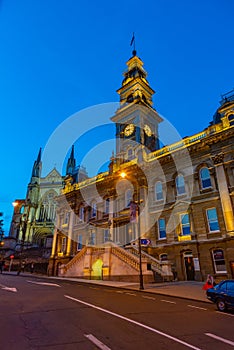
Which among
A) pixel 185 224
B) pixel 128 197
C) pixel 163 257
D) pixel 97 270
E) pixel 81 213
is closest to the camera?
pixel 97 270

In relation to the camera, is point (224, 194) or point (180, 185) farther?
point (180, 185)

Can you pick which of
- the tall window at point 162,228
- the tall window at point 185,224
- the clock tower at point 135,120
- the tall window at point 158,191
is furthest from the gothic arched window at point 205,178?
the clock tower at point 135,120

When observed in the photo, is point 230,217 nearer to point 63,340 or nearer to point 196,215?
point 196,215

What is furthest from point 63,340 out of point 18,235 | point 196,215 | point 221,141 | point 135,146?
point 18,235

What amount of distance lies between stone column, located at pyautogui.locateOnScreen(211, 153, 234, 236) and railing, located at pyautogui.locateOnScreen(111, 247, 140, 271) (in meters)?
9.14

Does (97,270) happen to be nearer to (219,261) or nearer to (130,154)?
(219,261)

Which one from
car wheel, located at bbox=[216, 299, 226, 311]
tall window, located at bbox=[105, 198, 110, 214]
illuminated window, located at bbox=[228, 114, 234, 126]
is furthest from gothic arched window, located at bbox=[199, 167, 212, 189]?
car wheel, located at bbox=[216, 299, 226, 311]

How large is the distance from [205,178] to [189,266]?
9658 mm

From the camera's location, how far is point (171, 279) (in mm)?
22094

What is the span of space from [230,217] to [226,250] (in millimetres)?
3096

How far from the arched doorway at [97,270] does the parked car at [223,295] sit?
15.9m

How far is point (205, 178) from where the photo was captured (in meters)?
25.0

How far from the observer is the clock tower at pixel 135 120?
36.3m

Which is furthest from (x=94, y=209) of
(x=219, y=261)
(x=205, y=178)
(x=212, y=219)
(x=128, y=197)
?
(x=219, y=261)
